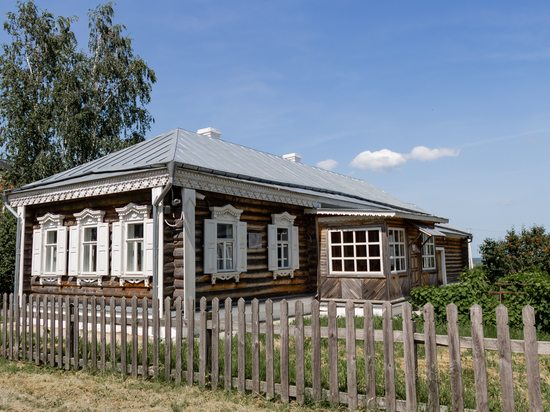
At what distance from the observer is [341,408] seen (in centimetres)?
500

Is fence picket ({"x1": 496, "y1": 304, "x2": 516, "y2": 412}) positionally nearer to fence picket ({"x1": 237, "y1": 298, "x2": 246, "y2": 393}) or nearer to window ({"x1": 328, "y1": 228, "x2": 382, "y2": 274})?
fence picket ({"x1": 237, "y1": 298, "x2": 246, "y2": 393})

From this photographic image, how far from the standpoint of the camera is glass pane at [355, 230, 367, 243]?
44.5ft

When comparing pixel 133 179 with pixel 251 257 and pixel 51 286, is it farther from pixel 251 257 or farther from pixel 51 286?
pixel 51 286

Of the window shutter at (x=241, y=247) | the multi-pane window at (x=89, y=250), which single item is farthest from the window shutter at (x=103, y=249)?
A: the window shutter at (x=241, y=247)

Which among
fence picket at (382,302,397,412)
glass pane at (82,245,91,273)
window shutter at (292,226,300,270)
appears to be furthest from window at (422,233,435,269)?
fence picket at (382,302,397,412)

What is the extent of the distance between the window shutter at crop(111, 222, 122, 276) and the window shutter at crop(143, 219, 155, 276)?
3.04ft

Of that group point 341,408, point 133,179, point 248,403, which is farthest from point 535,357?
point 133,179

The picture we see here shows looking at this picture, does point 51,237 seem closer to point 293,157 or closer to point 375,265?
point 375,265

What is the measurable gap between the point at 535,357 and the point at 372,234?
9.41m

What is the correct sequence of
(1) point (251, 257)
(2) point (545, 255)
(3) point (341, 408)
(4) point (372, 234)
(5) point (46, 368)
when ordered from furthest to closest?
1. (2) point (545, 255)
2. (4) point (372, 234)
3. (1) point (251, 257)
4. (5) point (46, 368)
5. (3) point (341, 408)

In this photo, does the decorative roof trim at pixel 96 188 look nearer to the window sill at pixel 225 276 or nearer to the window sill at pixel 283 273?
the window sill at pixel 225 276

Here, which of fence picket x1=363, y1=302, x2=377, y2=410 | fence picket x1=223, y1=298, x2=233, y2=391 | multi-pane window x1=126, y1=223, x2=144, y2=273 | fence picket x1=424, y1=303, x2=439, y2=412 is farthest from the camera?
multi-pane window x1=126, y1=223, x2=144, y2=273

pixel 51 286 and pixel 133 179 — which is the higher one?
pixel 133 179

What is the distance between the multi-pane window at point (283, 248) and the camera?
521 inches
